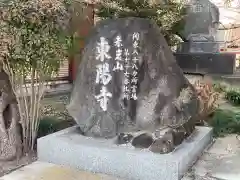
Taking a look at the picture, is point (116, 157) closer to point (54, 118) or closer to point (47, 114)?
point (54, 118)

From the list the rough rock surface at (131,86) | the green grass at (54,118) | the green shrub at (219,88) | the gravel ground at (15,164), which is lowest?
the gravel ground at (15,164)

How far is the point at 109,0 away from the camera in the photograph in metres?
6.44

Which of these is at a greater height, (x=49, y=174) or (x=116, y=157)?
(x=116, y=157)

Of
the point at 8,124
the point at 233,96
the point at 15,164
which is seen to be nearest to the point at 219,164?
the point at 15,164

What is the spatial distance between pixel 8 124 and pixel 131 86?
65.3 inches

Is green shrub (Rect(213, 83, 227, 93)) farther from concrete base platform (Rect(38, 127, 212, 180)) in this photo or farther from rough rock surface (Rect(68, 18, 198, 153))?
rough rock surface (Rect(68, 18, 198, 153))

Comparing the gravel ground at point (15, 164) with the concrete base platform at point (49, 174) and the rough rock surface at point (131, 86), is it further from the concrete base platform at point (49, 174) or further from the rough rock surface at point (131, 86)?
the rough rock surface at point (131, 86)

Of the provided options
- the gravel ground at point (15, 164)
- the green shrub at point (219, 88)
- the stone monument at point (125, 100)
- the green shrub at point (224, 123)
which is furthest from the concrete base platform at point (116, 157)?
the green shrub at point (219, 88)

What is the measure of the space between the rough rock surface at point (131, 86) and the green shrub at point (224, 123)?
1630 millimetres

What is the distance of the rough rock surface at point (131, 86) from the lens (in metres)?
3.86

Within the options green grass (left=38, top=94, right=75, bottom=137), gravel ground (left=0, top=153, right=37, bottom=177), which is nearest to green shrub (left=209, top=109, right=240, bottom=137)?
green grass (left=38, top=94, right=75, bottom=137)

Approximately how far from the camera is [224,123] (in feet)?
18.7

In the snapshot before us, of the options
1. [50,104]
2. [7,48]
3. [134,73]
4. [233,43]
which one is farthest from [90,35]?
[233,43]

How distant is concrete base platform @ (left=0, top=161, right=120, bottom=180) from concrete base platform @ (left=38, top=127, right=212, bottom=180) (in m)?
0.10
